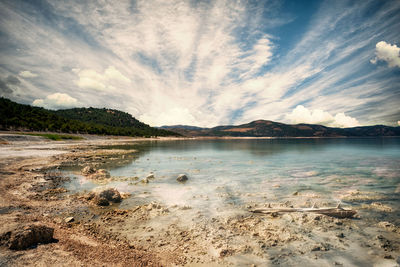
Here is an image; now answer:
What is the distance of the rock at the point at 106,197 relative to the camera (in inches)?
455

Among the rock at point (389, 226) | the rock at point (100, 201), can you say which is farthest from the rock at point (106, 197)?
the rock at point (389, 226)

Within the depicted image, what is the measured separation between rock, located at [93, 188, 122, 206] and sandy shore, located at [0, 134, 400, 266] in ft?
1.56

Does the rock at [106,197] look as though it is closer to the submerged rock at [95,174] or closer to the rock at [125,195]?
the rock at [125,195]

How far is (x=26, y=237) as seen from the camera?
19.5 feet

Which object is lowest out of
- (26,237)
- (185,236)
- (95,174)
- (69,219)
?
(185,236)

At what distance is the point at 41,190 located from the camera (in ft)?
45.4

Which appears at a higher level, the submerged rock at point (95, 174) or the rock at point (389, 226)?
the submerged rock at point (95, 174)

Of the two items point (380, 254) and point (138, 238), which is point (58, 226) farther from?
point (380, 254)

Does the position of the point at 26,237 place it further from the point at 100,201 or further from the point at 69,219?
the point at 100,201

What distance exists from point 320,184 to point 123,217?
1898cm

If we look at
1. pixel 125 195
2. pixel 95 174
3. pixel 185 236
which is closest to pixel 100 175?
pixel 95 174

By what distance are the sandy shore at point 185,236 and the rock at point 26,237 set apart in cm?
29

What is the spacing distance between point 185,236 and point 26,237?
577 cm

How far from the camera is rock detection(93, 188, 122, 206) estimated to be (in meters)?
11.6
